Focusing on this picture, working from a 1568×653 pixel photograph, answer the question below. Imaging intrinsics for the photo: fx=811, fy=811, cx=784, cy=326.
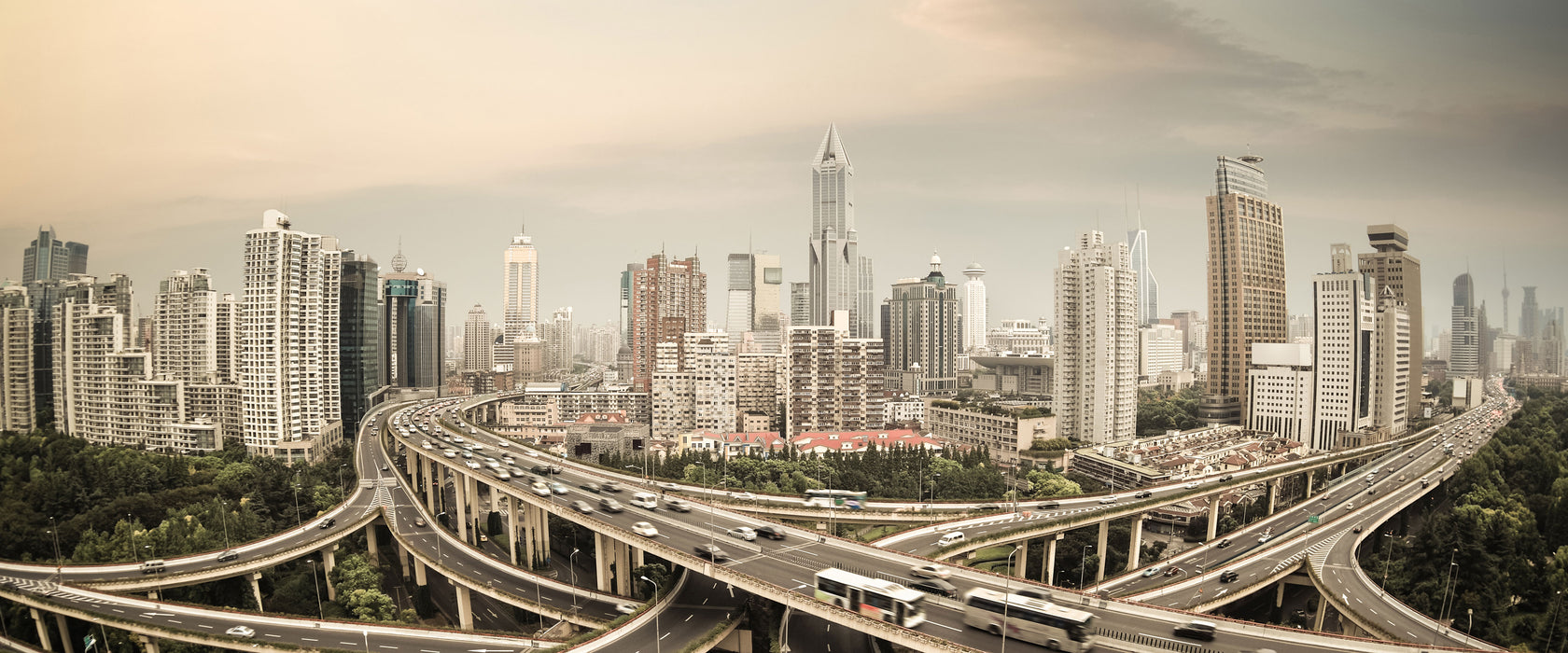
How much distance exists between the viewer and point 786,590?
472 inches

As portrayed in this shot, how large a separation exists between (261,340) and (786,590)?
27627 millimetres

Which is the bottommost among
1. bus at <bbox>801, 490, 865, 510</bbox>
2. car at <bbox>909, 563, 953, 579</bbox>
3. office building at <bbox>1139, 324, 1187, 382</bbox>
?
bus at <bbox>801, 490, 865, 510</bbox>

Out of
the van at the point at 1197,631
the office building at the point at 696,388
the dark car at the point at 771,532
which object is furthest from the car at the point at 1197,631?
the office building at the point at 696,388

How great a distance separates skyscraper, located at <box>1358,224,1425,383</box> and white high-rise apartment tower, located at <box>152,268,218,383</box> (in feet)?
174

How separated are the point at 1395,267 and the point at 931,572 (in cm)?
3979

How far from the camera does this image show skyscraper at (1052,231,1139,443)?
121 feet

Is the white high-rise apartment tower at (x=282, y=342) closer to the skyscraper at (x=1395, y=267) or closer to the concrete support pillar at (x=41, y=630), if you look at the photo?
the concrete support pillar at (x=41, y=630)

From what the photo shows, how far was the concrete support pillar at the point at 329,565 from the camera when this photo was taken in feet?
65.5

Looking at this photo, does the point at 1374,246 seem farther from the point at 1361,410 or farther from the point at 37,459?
the point at 37,459

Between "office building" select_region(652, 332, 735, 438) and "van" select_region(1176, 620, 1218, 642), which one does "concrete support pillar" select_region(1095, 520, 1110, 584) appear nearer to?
"van" select_region(1176, 620, 1218, 642)

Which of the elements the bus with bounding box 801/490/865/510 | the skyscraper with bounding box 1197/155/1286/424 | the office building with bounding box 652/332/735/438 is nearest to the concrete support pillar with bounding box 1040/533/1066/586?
the bus with bounding box 801/490/865/510

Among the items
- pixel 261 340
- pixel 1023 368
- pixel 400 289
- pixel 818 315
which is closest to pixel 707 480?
pixel 261 340

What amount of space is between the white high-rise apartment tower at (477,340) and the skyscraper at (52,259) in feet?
171

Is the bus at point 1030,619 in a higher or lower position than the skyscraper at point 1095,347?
lower
